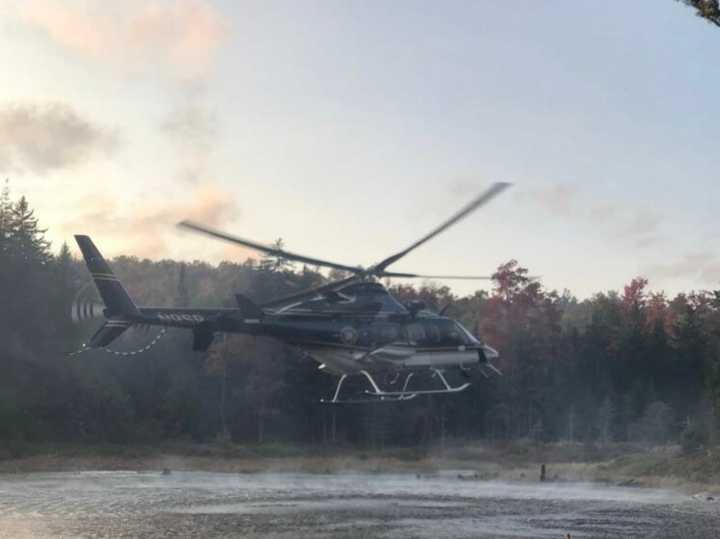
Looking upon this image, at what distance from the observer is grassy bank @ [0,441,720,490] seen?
68125 mm

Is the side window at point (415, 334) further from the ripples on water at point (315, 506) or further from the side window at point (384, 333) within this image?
the ripples on water at point (315, 506)

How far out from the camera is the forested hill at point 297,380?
88.6m

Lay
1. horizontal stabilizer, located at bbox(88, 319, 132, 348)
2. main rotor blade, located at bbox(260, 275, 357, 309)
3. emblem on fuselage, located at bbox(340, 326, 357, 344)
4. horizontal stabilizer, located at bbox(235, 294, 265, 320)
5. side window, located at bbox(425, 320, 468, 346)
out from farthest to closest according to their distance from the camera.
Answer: side window, located at bbox(425, 320, 468, 346), horizontal stabilizer, located at bbox(88, 319, 132, 348), emblem on fuselage, located at bbox(340, 326, 357, 344), horizontal stabilizer, located at bbox(235, 294, 265, 320), main rotor blade, located at bbox(260, 275, 357, 309)

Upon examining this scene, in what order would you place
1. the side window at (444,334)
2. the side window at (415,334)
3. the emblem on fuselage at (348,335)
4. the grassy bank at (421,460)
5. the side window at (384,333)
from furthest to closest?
the grassy bank at (421,460), the side window at (444,334), the side window at (415,334), the side window at (384,333), the emblem on fuselage at (348,335)

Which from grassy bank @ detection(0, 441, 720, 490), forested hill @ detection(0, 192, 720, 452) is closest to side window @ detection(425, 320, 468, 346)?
grassy bank @ detection(0, 441, 720, 490)

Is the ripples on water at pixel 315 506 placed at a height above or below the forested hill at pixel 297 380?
below

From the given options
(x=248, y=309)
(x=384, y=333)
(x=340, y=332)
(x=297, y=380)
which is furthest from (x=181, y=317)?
(x=297, y=380)

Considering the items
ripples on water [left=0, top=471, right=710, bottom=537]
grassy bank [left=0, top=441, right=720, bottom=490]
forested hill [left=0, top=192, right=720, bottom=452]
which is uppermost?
forested hill [left=0, top=192, right=720, bottom=452]

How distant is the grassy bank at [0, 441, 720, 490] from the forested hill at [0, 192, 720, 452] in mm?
4111

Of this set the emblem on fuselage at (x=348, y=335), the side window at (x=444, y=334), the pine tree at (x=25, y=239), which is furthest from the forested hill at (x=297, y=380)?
the emblem on fuselage at (x=348, y=335)

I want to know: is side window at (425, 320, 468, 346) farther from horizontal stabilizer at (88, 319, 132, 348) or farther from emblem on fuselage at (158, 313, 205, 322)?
horizontal stabilizer at (88, 319, 132, 348)

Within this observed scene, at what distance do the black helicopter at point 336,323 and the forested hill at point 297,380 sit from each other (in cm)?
4046

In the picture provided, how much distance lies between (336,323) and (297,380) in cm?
5497

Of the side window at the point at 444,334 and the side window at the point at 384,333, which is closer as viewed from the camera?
the side window at the point at 384,333
